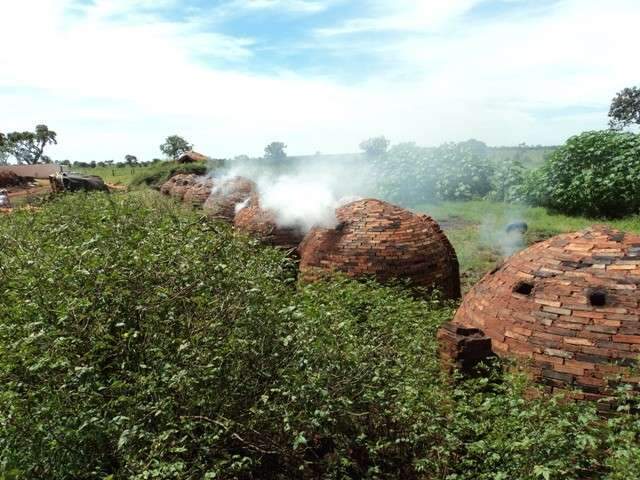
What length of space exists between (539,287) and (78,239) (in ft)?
22.4

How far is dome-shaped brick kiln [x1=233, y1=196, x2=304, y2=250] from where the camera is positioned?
13266mm

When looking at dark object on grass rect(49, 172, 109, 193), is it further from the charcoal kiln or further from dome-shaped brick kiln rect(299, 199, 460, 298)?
dome-shaped brick kiln rect(299, 199, 460, 298)

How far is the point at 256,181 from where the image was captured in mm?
17672

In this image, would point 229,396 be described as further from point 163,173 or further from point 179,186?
point 163,173

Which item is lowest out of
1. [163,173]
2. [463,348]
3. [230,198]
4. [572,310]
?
[463,348]

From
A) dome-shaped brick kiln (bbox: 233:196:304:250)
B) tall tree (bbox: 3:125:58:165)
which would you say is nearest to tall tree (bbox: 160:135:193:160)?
tall tree (bbox: 3:125:58:165)

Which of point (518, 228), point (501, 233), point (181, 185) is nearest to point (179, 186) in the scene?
point (181, 185)

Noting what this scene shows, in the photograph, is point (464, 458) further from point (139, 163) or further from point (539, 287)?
point (139, 163)

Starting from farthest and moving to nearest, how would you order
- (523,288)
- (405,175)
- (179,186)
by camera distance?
(405,175), (179,186), (523,288)

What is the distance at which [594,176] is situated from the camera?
24766 mm

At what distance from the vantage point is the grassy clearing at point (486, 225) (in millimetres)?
17531

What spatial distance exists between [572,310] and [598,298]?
32cm

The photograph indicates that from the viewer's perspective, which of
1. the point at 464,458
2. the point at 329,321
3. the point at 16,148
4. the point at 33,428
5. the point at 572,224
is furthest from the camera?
the point at 16,148

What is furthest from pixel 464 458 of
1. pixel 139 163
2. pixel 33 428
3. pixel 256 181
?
pixel 139 163
